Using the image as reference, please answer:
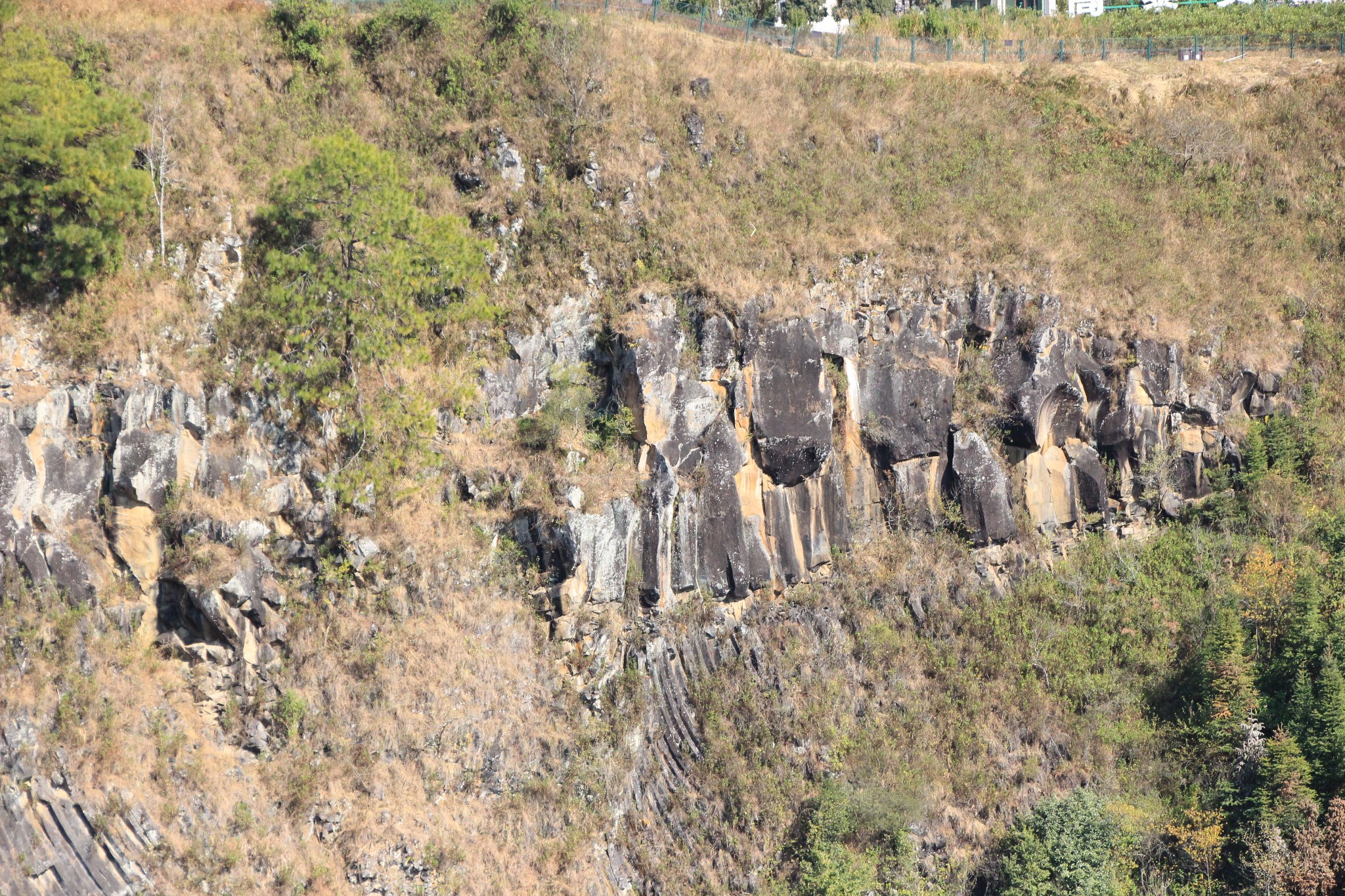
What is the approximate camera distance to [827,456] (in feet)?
102

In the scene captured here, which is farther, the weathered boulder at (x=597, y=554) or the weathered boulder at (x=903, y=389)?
the weathered boulder at (x=903, y=389)

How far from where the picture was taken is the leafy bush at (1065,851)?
27.1m

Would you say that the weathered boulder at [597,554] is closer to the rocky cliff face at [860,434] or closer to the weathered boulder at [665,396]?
the rocky cliff face at [860,434]

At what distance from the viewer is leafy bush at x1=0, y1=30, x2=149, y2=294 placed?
83.6 feet

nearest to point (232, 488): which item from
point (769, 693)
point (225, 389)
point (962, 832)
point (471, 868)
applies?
point (225, 389)

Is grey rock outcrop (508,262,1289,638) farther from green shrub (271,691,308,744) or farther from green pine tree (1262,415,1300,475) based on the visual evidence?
green shrub (271,691,308,744)

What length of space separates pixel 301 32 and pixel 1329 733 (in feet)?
102

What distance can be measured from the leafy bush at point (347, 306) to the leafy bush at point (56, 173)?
325 cm

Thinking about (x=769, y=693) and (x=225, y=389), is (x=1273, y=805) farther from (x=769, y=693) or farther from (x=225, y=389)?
(x=225, y=389)

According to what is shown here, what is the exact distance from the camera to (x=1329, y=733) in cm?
2731

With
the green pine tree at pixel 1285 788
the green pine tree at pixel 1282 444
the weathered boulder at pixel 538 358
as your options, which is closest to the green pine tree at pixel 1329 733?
the green pine tree at pixel 1285 788

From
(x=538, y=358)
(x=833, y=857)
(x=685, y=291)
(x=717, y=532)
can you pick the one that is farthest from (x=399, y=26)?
(x=833, y=857)

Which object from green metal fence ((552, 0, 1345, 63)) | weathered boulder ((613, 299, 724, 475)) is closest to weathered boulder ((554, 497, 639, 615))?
weathered boulder ((613, 299, 724, 475))

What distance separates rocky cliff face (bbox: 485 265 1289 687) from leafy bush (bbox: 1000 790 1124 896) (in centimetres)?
635
